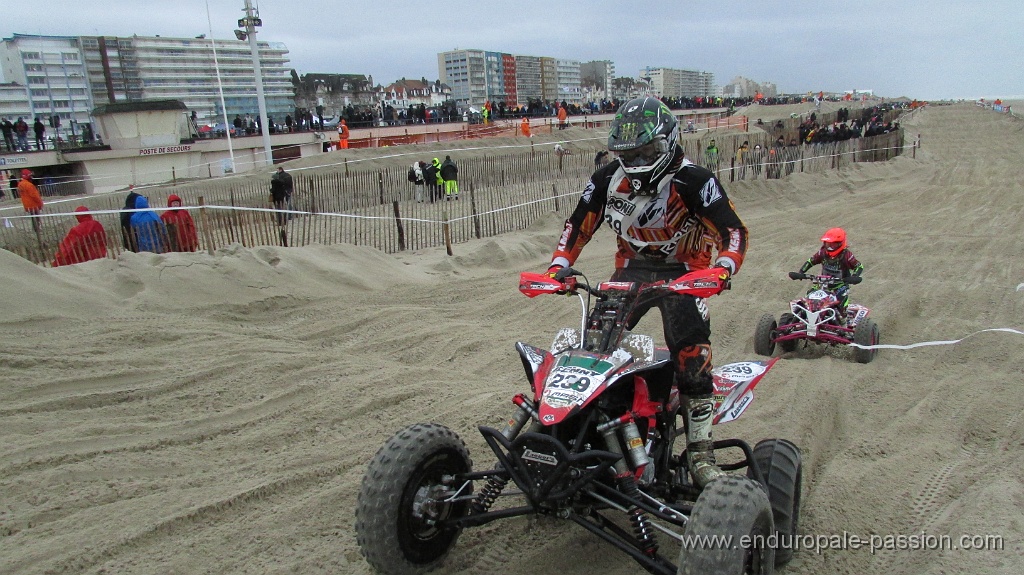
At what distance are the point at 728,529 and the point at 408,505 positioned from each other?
1.33m

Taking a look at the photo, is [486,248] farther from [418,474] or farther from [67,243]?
[418,474]

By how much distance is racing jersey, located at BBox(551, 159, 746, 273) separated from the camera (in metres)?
3.50

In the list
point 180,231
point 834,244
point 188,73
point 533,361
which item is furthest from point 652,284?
point 188,73

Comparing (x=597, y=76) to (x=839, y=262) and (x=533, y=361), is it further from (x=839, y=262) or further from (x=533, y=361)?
(x=533, y=361)

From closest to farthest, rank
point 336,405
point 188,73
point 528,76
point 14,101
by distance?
point 336,405, point 14,101, point 188,73, point 528,76

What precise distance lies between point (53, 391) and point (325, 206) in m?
10.00

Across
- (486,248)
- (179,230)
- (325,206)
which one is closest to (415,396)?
(179,230)

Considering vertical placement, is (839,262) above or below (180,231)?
below

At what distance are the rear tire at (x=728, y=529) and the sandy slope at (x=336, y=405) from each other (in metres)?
0.75

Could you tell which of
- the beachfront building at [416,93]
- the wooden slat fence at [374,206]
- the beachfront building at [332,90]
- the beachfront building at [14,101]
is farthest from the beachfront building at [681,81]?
the wooden slat fence at [374,206]

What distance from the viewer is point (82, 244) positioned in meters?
8.34

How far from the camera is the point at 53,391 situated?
4781mm

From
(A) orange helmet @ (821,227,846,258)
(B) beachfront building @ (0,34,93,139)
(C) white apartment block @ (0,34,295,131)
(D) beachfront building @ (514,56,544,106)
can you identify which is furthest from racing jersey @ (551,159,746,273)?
(D) beachfront building @ (514,56,544,106)

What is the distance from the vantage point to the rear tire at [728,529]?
238 centimetres
